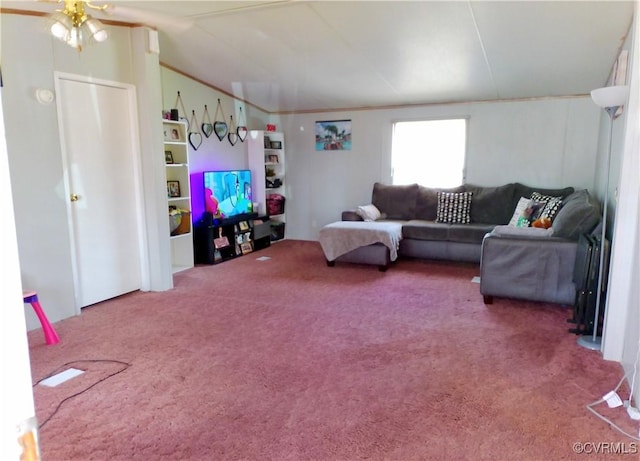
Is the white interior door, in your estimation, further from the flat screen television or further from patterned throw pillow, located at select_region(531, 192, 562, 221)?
patterned throw pillow, located at select_region(531, 192, 562, 221)

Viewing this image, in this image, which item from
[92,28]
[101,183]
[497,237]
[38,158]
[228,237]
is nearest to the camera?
[92,28]

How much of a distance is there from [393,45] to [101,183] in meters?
2.92

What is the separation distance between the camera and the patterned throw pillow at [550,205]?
14.4 feet

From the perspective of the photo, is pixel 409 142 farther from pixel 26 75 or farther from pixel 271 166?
pixel 26 75

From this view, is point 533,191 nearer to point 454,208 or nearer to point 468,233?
point 454,208

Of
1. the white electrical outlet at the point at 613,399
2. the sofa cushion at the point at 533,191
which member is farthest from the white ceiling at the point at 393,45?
the white electrical outlet at the point at 613,399

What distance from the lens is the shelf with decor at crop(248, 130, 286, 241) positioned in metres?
6.14

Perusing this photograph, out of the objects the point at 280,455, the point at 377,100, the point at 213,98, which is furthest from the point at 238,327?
the point at 377,100

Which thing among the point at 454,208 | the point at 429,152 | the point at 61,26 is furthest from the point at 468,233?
the point at 61,26

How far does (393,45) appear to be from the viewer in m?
3.81

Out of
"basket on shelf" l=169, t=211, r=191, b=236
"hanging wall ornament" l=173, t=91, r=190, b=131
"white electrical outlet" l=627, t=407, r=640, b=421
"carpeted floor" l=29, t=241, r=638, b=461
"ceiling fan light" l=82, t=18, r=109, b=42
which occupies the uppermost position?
"ceiling fan light" l=82, t=18, r=109, b=42

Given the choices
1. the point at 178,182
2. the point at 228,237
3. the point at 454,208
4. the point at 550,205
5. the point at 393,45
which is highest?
the point at 393,45

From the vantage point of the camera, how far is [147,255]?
4.10m

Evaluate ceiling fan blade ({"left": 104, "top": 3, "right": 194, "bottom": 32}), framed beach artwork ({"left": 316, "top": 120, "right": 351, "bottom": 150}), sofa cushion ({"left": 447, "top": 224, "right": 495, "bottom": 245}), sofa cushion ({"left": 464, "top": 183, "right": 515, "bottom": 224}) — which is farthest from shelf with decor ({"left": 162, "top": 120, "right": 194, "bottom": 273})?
sofa cushion ({"left": 464, "top": 183, "right": 515, "bottom": 224})
